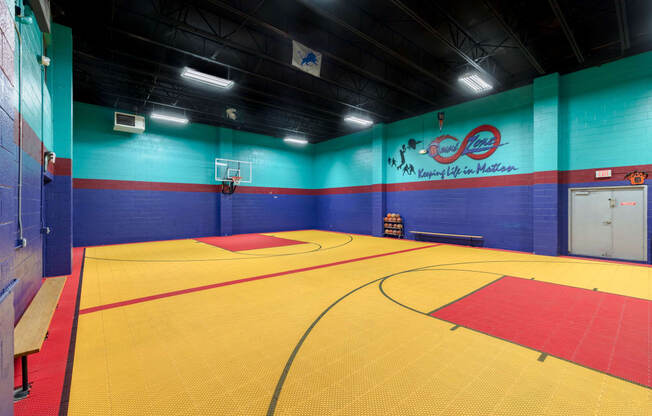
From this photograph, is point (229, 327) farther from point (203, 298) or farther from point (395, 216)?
point (395, 216)

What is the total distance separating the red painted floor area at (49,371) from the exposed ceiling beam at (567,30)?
8.13 m

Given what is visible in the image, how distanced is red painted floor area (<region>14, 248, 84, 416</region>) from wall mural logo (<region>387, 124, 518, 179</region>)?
10.1 m

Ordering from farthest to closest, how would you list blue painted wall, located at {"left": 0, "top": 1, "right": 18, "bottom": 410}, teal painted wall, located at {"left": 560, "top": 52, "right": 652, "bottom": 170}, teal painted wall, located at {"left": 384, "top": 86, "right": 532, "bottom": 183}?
teal painted wall, located at {"left": 384, "top": 86, "right": 532, "bottom": 183}, teal painted wall, located at {"left": 560, "top": 52, "right": 652, "bottom": 170}, blue painted wall, located at {"left": 0, "top": 1, "right": 18, "bottom": 410}

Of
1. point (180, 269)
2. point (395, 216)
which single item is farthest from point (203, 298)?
point (395, 216)

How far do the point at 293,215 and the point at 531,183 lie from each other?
10318 millimetres

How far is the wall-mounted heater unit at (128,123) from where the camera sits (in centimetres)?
911

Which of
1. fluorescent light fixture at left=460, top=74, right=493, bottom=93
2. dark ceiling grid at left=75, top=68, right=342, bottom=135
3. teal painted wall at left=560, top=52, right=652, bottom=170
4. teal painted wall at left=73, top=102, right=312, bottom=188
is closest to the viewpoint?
teal painted wall at left=560, top=52, right=652, bottom=170

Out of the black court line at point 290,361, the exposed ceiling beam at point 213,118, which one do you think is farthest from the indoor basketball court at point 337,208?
the exposed ceiling beam at point 213,118

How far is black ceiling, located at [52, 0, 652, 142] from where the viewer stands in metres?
5.21

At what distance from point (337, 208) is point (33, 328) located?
40.2 feet

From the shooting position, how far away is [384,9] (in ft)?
17.8

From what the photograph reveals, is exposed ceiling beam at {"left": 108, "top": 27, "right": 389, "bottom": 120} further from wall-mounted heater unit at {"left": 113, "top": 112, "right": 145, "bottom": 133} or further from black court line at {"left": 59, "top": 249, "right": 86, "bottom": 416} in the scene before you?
black court line at {"left": 59, "top": 249, "right": 86, "bottom": 416}

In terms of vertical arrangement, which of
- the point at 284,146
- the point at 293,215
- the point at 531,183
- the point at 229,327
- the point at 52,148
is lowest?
the point at 229,327

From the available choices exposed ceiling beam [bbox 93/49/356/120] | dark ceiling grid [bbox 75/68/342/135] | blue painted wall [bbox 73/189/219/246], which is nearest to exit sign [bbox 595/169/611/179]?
exposed ceiling beam [bbox 93/49/356/120]
